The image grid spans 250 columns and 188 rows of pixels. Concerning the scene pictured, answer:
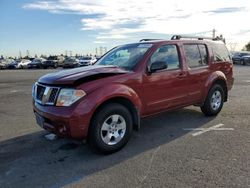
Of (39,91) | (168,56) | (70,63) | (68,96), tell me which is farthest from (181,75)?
(70,63)

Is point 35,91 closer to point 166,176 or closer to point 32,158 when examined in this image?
point 32,158

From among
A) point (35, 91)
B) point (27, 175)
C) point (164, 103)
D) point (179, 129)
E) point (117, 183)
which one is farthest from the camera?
point (179, 129)

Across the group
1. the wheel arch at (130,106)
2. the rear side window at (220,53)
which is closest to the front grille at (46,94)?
the wheel arch at (130,106)

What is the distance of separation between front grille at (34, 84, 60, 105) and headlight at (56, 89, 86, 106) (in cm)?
12

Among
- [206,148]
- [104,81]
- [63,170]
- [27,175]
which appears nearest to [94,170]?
[63,170]

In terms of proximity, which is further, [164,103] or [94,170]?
[164,103]

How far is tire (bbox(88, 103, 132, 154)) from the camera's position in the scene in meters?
4.77

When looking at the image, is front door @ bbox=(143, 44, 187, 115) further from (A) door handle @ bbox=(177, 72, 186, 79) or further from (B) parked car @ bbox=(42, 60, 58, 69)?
(B) parked car @ bbox=(42, 60, 58, 69)

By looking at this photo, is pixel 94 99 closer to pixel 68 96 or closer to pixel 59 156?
pixel 68 96

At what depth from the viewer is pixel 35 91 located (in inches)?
217

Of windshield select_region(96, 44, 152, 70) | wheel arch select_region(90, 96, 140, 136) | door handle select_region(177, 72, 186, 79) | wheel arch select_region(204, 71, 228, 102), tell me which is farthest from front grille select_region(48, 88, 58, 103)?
wheel arch select_region(204, 71, 228, 102)

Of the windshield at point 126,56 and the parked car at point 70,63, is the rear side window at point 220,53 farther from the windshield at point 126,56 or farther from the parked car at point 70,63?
the parked car at point 70,63

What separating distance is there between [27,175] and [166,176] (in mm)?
1931

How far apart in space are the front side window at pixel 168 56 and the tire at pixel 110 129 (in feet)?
3.94
